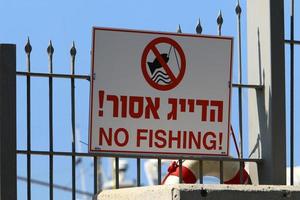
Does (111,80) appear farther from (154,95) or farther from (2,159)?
(2,159)

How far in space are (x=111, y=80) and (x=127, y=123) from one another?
0.33 m

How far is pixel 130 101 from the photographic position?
764 cm

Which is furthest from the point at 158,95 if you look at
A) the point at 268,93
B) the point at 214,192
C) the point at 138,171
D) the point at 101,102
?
the point at 214,192

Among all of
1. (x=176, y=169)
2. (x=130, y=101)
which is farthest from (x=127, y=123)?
(x=176, y=169)

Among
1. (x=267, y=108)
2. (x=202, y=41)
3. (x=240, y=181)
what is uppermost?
(x=202, y=41)

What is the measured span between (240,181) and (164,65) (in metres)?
1.04

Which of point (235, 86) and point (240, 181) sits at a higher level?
point (235, 86)

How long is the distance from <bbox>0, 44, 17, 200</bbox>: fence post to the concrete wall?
3.10 feet

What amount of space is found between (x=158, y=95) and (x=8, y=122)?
3.64 ft

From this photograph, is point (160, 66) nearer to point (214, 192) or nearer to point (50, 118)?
point (50, 118)

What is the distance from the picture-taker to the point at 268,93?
8.08 meters

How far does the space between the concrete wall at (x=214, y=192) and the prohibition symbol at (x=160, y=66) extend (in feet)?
3.91

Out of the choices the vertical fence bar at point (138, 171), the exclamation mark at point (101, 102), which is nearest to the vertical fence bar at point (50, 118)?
the exclamation mark at point (101, 102)

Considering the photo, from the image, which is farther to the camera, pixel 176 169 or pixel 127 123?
pixel 176 169
